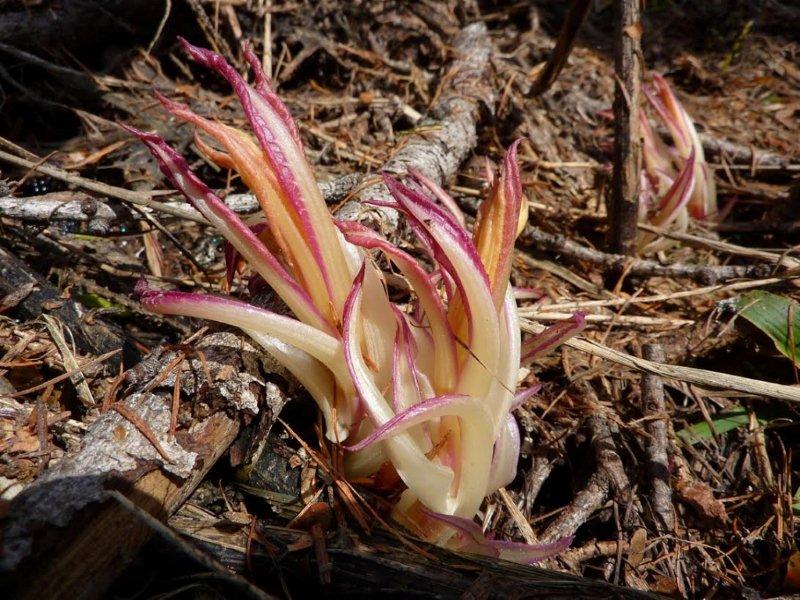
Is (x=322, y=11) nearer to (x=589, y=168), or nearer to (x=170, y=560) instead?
(x=589, y=168)

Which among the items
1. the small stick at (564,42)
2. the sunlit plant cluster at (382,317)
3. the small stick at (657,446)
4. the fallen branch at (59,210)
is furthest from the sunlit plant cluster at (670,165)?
the fallen branch at (59,210)

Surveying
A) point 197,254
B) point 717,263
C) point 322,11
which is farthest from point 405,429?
point 322,11

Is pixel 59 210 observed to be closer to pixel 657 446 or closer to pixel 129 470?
pixel 129 470

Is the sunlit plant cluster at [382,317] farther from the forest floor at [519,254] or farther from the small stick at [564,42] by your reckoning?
the small stick at [564,42]

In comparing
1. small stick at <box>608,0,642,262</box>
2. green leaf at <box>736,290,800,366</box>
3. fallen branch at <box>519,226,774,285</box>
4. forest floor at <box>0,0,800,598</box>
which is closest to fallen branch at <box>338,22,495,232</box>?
forest floor at <box>0,0,800,598</box>

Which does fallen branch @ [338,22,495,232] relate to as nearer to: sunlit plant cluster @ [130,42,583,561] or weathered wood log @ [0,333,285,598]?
sunlit plant cluster @ [130,42,583,561]

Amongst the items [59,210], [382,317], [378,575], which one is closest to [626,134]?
[382,317]

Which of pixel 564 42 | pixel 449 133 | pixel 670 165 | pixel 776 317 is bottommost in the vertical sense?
pixel 776 317
